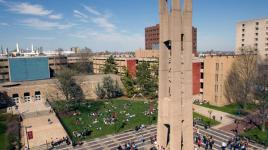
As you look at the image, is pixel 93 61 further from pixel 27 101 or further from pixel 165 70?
pixel 165 70

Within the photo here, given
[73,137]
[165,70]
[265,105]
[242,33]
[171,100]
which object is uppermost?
[242,33]

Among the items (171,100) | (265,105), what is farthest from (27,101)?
(265,105)

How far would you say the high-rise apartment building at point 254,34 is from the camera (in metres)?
82.2

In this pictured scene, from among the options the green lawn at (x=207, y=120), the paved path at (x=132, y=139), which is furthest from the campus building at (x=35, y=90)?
the green lawn at (x=207, y=120)

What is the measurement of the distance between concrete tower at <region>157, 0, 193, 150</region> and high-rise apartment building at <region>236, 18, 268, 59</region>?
6793cm

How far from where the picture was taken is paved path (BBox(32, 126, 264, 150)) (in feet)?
97.4

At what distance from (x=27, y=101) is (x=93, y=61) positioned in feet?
168

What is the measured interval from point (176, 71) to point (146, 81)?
3460 cm

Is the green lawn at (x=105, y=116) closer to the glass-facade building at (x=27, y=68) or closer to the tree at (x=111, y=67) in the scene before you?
the tree at (x=111, y=67)

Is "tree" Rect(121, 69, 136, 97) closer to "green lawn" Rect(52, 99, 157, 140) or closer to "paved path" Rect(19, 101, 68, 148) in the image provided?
"green lawn" Rect(52, 99, 157, 140)

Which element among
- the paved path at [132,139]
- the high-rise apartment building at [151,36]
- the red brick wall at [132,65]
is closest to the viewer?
the paved path at [132,139]

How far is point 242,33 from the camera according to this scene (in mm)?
88812

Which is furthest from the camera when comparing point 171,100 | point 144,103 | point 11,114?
point 144,103

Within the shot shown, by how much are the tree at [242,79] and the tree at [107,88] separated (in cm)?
2765
